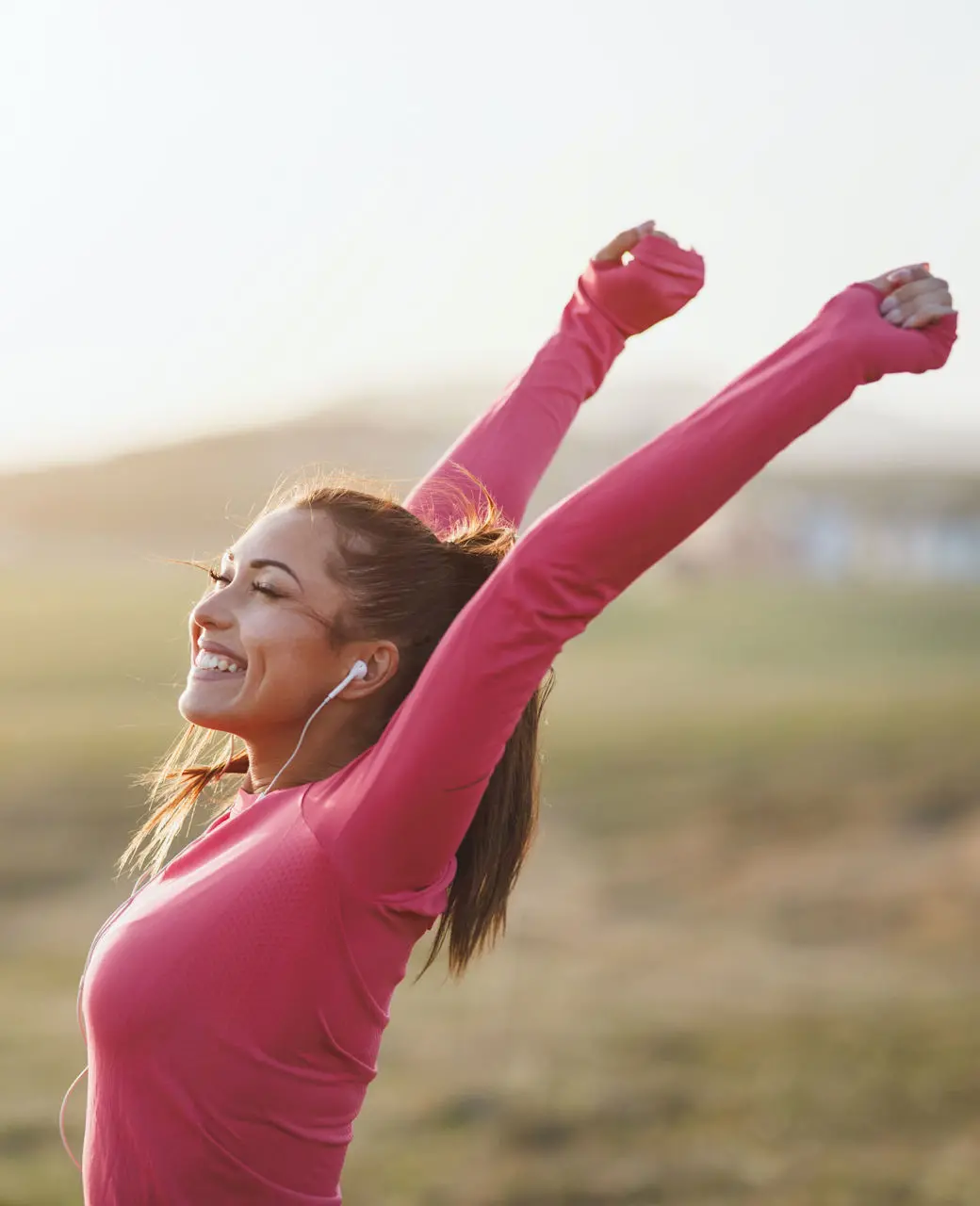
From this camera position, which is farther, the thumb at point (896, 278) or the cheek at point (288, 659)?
the cheek at point (288, 659)

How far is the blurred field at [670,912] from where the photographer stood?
348 centimetres

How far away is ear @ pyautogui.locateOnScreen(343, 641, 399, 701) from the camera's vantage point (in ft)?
3.01

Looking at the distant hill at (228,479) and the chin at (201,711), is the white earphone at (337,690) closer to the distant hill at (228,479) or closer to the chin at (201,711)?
the chin at (201,711)

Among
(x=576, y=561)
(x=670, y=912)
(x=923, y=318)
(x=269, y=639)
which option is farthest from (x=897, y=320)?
(x=670, y=912)

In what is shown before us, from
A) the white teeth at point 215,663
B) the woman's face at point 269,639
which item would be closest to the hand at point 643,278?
the woman's face at point 269,639

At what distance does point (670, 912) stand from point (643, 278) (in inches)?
184

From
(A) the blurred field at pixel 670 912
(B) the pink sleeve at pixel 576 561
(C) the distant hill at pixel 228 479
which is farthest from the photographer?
(C) the distant hill at pixel 228 479

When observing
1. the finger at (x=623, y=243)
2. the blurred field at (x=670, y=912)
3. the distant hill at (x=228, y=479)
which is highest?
the distant hill at (x=228, y=479)

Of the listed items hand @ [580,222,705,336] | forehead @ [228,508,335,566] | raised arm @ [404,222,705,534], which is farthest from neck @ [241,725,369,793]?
Answer: hand @ [580,222,705,336]

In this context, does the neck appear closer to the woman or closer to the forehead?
the woman

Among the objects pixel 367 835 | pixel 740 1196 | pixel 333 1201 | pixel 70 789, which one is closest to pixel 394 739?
pixel 367 835

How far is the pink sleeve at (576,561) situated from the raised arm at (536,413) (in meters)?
0.31

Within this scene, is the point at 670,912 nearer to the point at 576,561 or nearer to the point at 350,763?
the point at 350,763

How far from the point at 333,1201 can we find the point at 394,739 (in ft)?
1.09
